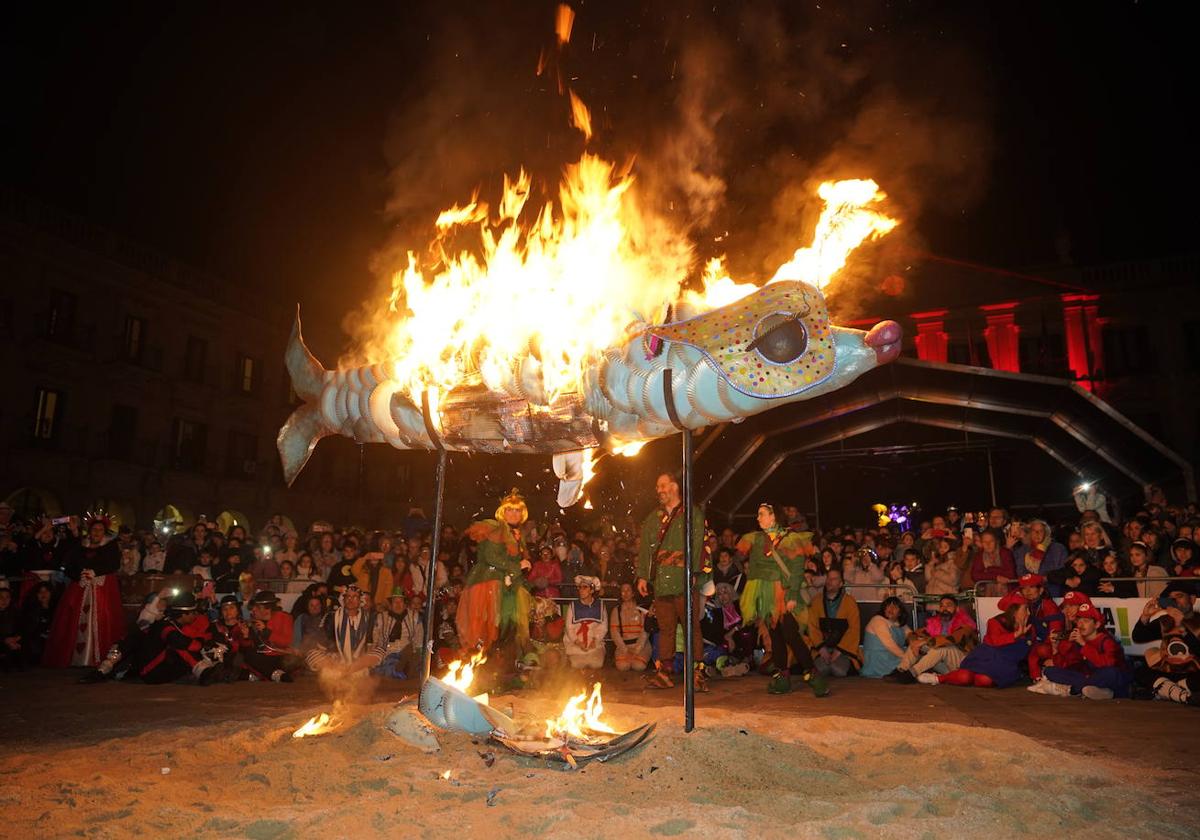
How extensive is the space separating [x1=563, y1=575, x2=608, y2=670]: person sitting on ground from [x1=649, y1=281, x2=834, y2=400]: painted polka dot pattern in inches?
261

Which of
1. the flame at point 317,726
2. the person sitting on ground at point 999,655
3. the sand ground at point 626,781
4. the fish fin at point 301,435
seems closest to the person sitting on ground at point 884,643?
the person sitting on ground at point 999,655

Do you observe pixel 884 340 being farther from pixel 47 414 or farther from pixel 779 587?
pixel 47 414

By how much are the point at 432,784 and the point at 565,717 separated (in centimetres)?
133

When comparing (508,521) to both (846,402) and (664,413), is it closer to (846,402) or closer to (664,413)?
(664,413)

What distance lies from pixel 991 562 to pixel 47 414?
28393 millimetres

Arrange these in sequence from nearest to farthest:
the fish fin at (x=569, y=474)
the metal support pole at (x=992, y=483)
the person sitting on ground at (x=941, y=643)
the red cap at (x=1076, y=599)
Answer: the fish fin at (x=569, y=474)
the red cap at (x=1076, y=599)
the person sitting on ground at (x=941, y=643)
the metal support pole at (x=992, y=483)

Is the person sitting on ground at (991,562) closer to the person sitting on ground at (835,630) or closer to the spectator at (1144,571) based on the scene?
the spectator at (1144,571)

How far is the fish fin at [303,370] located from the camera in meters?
5.70

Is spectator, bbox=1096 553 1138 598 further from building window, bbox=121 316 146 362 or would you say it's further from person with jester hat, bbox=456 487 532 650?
building window, bbox=121 316 146 362

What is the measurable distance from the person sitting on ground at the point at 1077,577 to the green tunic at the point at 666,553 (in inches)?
175

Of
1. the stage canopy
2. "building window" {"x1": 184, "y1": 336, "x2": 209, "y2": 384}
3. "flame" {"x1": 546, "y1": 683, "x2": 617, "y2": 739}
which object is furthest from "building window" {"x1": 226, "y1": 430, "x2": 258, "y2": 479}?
"flame" {"x1": 546, "y1": 683, "x2": 617, "y2": 739}

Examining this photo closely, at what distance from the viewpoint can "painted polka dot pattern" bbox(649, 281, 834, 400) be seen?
3967mm

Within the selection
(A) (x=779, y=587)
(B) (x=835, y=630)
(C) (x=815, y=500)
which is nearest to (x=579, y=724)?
(A) (x=779, y=587)

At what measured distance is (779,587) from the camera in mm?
8367
